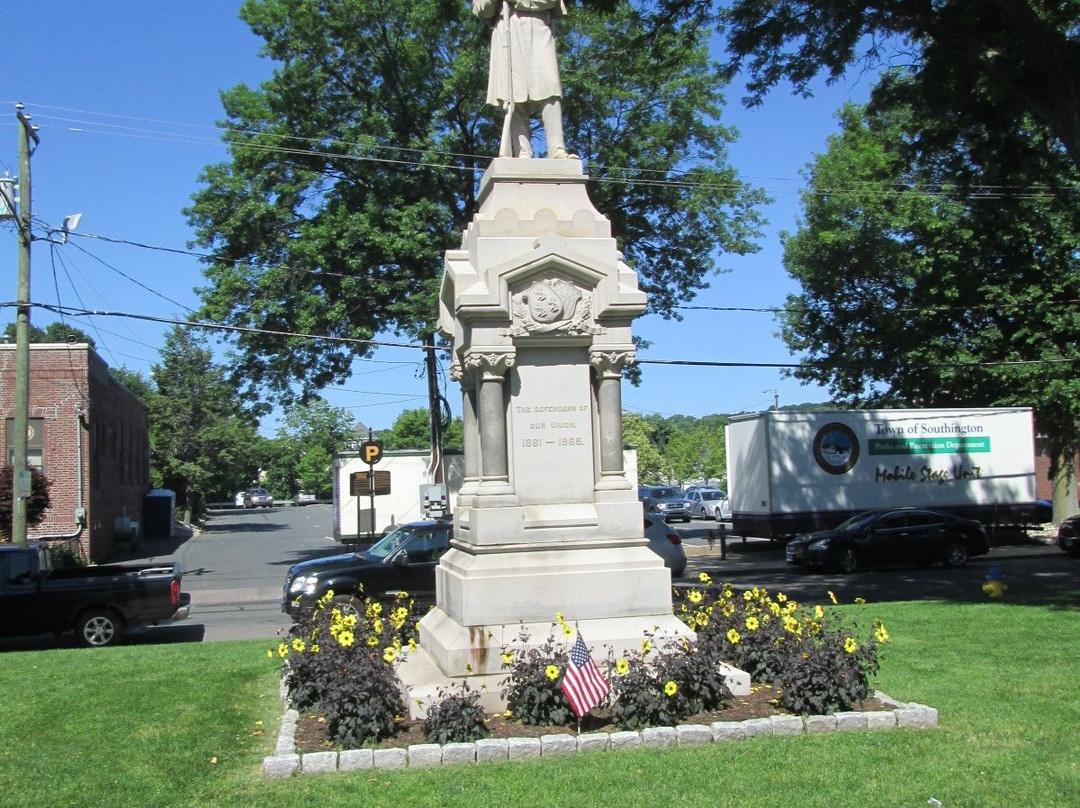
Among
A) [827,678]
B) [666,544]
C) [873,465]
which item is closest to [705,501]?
[873,465]

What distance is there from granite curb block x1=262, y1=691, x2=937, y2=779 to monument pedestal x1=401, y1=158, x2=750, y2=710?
1338mm

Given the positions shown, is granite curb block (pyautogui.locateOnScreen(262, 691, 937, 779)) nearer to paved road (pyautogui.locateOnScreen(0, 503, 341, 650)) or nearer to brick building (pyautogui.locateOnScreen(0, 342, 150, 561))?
paved road (pyautogui.locateOnScreen(0, 503, 341, 650))

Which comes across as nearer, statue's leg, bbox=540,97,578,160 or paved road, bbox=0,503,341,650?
statue's leg, bbox=540,97,578,160

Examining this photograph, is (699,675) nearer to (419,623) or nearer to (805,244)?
(419,623)

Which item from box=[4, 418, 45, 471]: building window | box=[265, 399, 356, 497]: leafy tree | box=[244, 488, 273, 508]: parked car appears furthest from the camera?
box=[265, 399, 356, 497]: leafy tree

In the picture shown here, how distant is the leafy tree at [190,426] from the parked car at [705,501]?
81.0ft

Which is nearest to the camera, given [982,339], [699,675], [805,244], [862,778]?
[862,778]

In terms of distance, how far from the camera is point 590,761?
6.75 meters

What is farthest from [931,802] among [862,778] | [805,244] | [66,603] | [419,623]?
[805,244]

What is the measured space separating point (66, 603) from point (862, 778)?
1269 centimetres

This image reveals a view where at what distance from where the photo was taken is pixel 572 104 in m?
27.3

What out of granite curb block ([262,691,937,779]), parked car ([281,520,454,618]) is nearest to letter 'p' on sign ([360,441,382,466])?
parked car ([281,520,454,618])

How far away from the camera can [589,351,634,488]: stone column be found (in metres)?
9.17

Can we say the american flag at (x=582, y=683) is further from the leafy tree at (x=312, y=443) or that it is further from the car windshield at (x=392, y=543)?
the leafy tree at (x=312, y=443)
